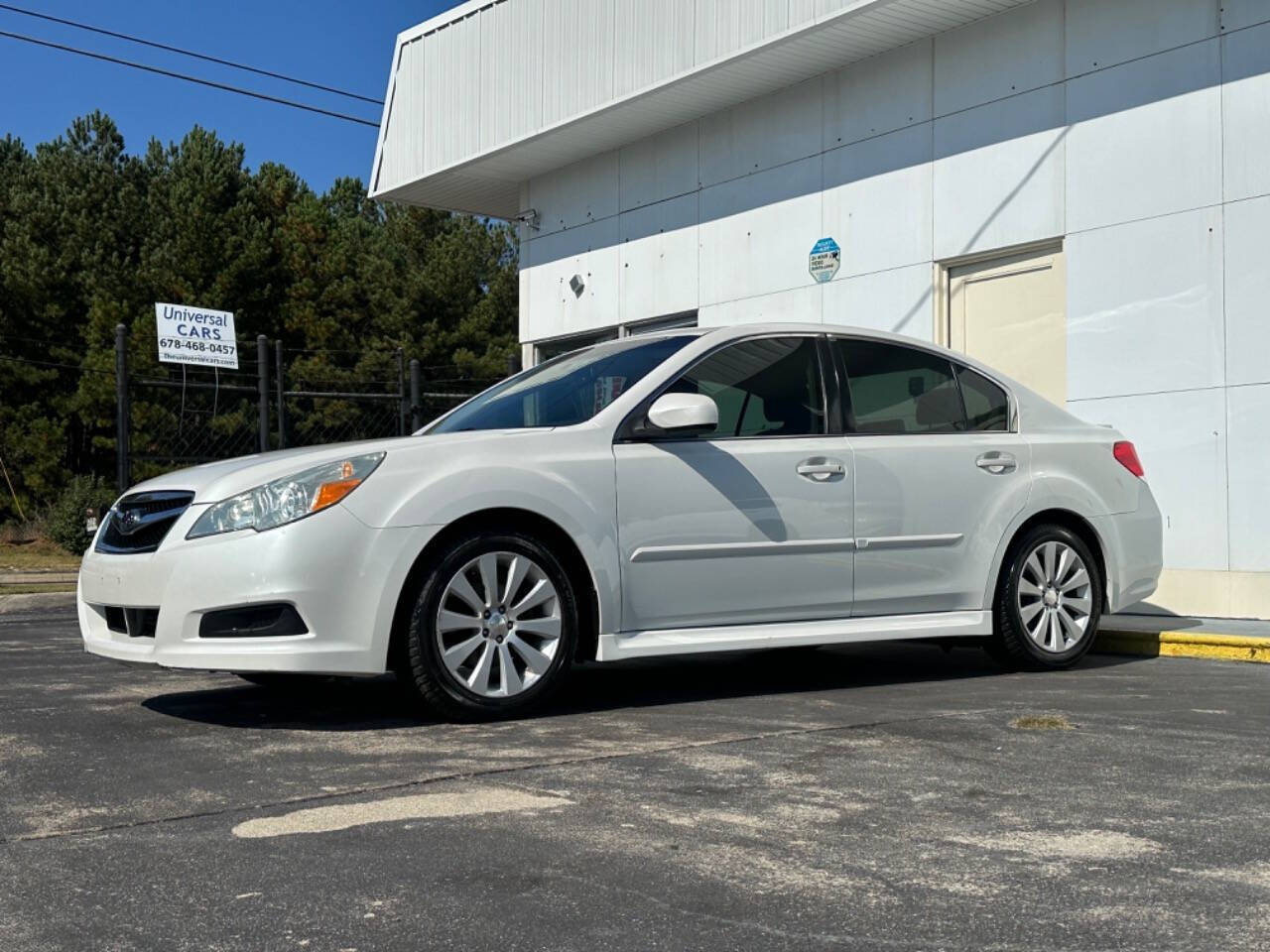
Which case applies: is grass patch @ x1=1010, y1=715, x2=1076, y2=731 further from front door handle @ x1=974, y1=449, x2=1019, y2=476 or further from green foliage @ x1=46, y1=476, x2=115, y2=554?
green foliage @ x1=46, y1=476, x2=115, y2=554

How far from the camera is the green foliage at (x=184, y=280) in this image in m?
42.4

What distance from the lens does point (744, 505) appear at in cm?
588

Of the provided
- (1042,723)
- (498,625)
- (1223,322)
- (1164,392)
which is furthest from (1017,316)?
(498,625)

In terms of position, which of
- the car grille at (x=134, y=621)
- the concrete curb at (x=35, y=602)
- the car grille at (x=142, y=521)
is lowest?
the concrete curb at (x=35, y=602)

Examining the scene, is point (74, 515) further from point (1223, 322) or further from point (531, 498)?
point (531, 498)

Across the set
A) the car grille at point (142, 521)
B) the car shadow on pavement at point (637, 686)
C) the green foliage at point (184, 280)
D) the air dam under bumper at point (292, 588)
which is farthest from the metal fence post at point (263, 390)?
the green foliage at point (184, 280)

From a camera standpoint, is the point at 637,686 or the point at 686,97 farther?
the point at 686,97

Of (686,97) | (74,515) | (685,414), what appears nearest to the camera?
(685,414)

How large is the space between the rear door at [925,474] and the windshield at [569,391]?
3.13 feet

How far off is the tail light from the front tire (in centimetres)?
331

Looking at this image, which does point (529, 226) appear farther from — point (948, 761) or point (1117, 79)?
point (948, 761)

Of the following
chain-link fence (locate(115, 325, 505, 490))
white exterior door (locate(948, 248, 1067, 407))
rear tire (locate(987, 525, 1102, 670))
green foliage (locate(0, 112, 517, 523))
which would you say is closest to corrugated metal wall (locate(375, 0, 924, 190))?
white exterior door (locate(948, 248, 1067, 407))

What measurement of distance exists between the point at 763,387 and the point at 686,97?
8.56 metres

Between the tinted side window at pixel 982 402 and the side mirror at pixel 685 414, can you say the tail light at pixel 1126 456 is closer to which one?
the tinted side window at pixel 982 402
